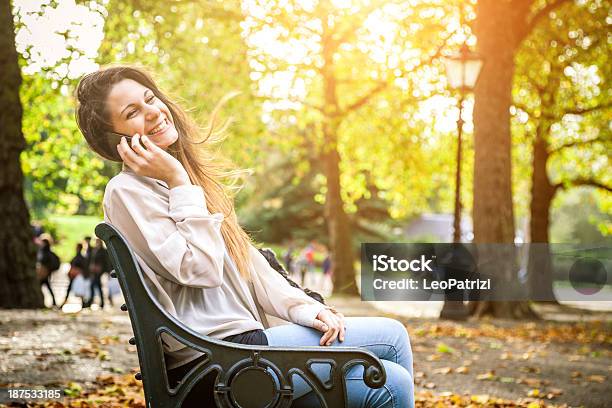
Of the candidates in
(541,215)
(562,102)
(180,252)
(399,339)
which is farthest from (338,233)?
(180,252)

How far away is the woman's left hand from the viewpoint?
244 centimetres

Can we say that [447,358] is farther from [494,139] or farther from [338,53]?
[338,53]

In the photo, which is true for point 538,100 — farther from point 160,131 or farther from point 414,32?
point 160,131

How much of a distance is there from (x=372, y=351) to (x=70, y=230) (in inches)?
1680

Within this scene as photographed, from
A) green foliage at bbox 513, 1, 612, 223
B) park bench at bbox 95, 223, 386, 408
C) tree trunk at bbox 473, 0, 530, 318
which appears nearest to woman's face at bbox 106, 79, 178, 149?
park bench at bbox 95, 223, 386, 408

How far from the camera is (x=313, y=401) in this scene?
2379 millimetres

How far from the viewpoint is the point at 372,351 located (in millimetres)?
2479

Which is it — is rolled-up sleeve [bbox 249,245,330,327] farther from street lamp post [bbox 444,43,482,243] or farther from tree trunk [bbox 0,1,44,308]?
street lamp post [bbox 444,43,482,243]

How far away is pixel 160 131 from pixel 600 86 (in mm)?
18589

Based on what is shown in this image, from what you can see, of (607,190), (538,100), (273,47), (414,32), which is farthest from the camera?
(607,190)

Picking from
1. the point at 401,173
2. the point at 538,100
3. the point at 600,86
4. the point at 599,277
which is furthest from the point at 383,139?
the point at 599,277

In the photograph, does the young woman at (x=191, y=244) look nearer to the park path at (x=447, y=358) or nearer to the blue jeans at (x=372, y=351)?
the blue jeans at (x=372, y=351)

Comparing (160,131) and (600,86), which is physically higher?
(600,86)

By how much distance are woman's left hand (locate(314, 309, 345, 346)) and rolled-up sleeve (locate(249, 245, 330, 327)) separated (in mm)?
61
